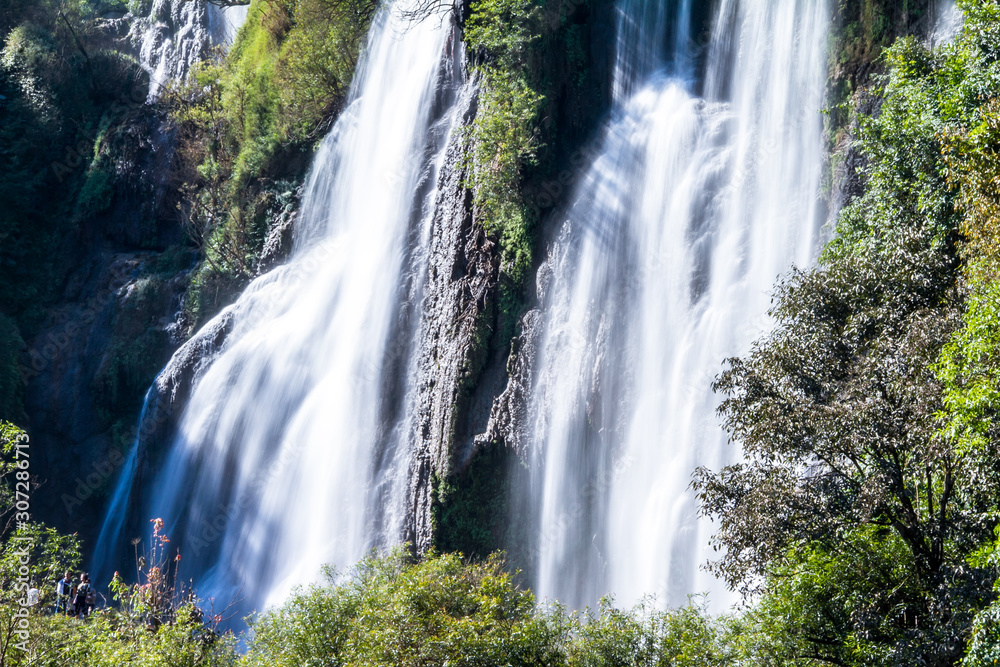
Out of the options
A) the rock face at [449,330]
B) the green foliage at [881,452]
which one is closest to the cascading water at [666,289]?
the rock face at [449,330]

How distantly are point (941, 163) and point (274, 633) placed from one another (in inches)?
461

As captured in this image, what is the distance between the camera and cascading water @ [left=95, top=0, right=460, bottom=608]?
2433 centimetres

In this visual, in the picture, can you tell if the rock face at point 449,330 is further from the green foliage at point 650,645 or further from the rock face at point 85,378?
the rock face at point 85,378

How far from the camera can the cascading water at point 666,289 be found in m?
17.8

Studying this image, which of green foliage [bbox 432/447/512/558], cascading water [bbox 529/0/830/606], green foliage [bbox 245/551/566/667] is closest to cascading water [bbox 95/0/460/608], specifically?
green foliage [bbox 432/447/512/558]

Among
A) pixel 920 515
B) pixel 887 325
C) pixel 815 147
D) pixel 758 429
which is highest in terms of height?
pixel 815 147

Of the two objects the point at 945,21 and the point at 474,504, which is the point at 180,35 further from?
the point at 945,21

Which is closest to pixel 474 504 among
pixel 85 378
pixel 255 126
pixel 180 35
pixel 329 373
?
pixel 329 373

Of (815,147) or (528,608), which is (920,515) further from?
(815,147)

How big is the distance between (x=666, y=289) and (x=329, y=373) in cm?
1113

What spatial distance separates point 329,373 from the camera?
1033 inches

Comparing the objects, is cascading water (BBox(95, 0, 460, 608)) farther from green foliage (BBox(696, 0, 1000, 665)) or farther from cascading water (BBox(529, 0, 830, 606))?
green foliage (BBox(696, 0, 1000, 665))

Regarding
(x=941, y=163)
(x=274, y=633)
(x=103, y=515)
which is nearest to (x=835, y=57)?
(x=941, y=163)

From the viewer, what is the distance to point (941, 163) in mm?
13422
